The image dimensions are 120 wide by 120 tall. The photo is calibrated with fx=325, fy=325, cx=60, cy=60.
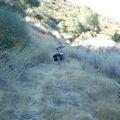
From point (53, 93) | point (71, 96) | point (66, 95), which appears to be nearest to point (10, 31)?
point (53, 93)

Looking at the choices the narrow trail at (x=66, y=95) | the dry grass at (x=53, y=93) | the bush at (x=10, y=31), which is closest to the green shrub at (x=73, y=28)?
the bush at (x=10, y=31)

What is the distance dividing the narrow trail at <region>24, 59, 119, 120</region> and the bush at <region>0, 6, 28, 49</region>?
1140 millimetres

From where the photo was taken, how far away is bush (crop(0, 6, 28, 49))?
10.6 metres

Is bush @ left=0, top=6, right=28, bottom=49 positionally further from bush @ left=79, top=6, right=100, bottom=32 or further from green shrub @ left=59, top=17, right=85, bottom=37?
bush @ left=79, top=6, right=100, bottom=32

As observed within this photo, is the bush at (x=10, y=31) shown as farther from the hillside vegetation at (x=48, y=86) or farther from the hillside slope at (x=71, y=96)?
the hillside slope at (x=71, y=96)

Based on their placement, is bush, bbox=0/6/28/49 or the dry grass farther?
bush, bbox=0/6/28/49

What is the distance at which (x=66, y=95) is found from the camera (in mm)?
8406

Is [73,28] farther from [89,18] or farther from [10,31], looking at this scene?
[10,31]

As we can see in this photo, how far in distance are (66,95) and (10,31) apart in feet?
12.7

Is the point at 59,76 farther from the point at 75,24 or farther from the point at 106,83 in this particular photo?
the point at 75,24

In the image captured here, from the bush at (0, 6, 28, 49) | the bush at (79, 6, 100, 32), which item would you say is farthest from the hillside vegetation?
the bush at (79, 6, 100, 32)

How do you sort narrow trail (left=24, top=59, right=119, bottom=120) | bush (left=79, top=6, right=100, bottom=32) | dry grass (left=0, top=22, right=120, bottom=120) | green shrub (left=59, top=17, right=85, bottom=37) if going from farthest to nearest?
bush (left=79, top=6, right=100, bottom=32)
green shrub (left=59, top=17, right=85, bottom=37)
narrow trail (left=24, top=59, right=119, bottom=120)
dry grass (left=0, top=22, right=120, bottom=120)

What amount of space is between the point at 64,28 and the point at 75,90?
29.5 metres

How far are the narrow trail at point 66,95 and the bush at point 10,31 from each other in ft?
3.74
